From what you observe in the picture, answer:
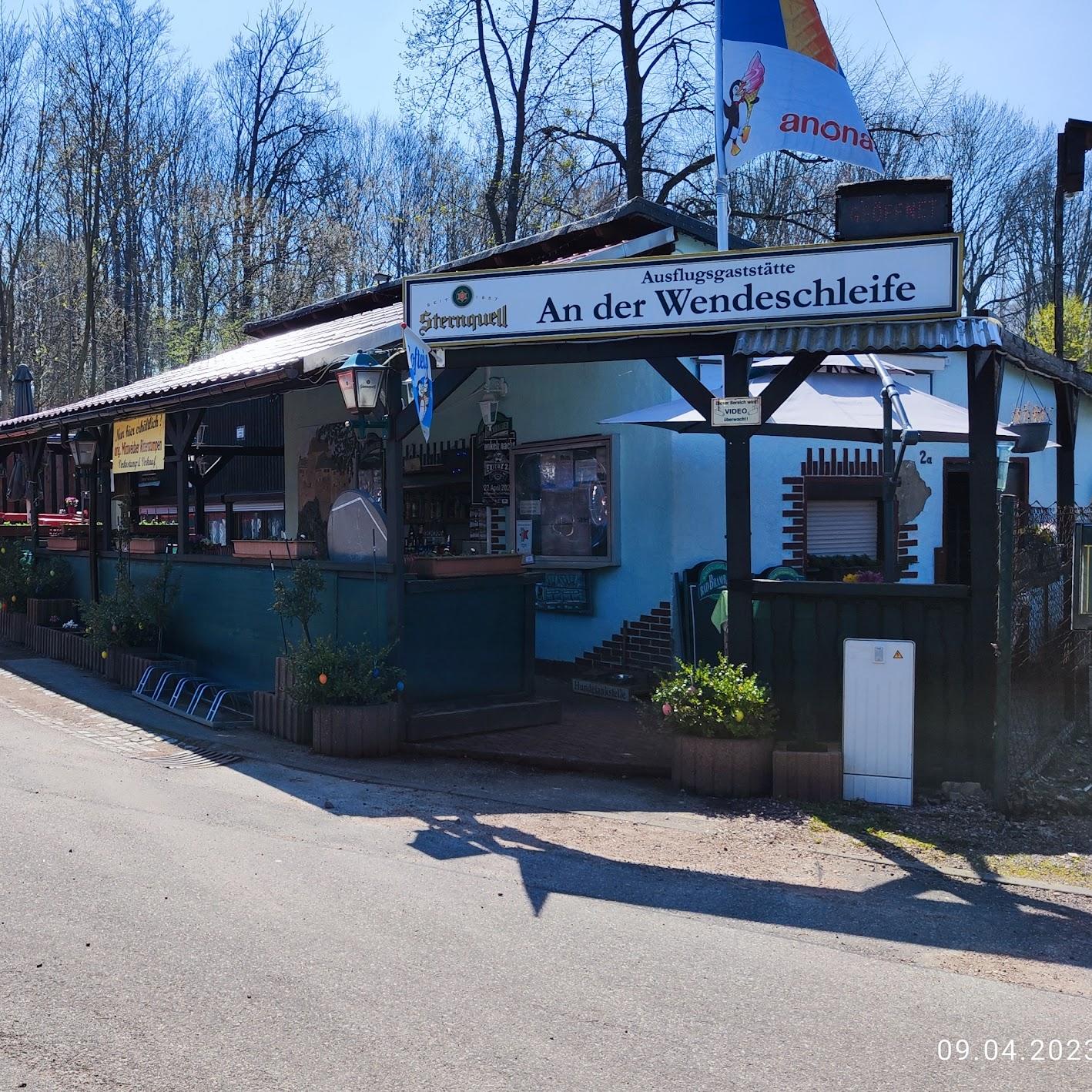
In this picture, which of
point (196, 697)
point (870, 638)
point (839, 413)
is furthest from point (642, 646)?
point (196, 697)

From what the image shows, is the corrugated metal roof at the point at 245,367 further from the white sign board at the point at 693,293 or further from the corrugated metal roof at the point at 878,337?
the corrugated metal roof at the point at 878,337

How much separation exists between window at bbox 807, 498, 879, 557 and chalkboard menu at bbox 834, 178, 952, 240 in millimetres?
4569

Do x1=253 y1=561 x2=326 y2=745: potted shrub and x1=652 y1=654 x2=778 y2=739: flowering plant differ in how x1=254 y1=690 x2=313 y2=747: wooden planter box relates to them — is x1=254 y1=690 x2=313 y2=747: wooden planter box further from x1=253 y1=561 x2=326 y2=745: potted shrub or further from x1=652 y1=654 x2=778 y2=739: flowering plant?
x1=652 y1=654 x2=778 y2=739: flowering plant

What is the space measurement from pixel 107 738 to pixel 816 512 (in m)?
7.06

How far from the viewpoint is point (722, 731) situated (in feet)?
23.7

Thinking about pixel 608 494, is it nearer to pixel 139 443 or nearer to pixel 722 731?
pixel 722 731

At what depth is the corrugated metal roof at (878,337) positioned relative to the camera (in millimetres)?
6703

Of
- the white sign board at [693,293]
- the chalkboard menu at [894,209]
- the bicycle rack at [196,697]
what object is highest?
the chalkboard menu at [894,209]

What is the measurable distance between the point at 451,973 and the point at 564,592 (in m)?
7.09

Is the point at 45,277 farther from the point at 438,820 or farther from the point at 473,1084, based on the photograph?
the point at 473,1084

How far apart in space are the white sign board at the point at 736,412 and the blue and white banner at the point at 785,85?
1637 mm

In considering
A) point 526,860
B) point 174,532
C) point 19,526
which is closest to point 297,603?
point 526,860

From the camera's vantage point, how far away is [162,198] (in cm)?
3159

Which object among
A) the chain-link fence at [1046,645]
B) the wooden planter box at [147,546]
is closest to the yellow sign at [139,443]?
the wooden planter box at [147,546]
